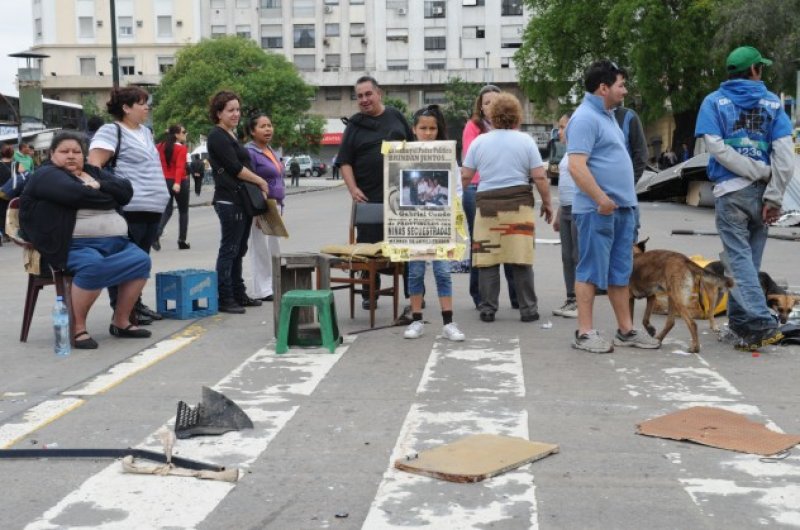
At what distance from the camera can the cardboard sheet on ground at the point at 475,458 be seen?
5.15 meters

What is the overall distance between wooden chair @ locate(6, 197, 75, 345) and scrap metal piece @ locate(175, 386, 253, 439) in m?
2.91

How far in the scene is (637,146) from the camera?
9766 mm

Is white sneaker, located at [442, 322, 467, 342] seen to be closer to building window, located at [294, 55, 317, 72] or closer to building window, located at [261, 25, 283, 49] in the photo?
building window, located at [294, 55, 317, 72]

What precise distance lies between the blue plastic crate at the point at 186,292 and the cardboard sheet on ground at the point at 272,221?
2.51 ft

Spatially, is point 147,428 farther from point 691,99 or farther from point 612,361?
point 691,99

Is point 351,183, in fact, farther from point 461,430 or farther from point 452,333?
point 461,430

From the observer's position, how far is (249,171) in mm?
10734

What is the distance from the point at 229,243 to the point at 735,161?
15.5 ft

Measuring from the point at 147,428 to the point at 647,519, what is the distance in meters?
2.82

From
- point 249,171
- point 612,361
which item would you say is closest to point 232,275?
point 249,171

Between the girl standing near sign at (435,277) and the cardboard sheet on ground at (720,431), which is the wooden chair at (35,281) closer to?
the girl standing near sign at (435,277)

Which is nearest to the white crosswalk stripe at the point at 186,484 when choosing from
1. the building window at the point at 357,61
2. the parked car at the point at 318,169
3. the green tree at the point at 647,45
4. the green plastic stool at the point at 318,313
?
the green plastic stool at the point at 318,313

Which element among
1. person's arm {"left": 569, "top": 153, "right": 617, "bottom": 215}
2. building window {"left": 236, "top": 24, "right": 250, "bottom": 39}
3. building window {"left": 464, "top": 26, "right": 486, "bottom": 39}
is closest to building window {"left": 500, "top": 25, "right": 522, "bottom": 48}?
building window {"left": 464, "top": 26, "right": 486, "bottom": 39}

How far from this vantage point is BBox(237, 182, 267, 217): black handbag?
10.8 metres
